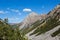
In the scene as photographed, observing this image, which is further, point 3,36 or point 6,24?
point 6,24

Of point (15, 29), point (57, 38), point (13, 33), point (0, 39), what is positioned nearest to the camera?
point (0, 39)

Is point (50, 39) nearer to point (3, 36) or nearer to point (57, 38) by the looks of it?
point (57, 38)

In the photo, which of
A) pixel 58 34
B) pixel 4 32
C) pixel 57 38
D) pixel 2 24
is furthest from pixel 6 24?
pixel 58 34

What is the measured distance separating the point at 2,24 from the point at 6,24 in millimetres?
637

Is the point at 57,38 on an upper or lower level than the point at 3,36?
upper

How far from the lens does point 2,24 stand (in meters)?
29.2

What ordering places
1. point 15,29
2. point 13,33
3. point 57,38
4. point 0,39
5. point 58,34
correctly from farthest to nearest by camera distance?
point 58,34 < point 57,38 < point 15,29 < point 13,33 < point 0,39

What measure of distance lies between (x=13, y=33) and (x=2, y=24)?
180 centimetres

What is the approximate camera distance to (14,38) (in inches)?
1115

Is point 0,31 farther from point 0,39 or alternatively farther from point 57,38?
point 57,38

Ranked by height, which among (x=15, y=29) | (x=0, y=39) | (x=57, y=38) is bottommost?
(x=0, y=39)

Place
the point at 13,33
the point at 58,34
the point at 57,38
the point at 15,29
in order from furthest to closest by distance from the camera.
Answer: the point at 58,34
the point at 57,38
the point at 15,29
the point at 13,33

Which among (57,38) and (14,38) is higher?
(57,38)

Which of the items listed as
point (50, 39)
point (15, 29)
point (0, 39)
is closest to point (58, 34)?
point (50, 39)
